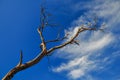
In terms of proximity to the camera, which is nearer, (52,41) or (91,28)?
(52,41)

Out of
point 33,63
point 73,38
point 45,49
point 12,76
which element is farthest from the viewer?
point 73,38

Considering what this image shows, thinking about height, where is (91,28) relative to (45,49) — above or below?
above

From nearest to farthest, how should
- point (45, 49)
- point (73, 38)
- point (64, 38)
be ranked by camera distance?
point (45, 49) → point (73, 38) → point (64, 38)

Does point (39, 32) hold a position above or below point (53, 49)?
above

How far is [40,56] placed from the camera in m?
11.9

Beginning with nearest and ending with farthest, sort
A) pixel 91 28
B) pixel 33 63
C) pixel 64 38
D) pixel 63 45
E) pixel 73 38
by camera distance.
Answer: pixel 33 63 → pixel 63 45 → pixel 73 38 → pixel 64 38 → pixel 91 28

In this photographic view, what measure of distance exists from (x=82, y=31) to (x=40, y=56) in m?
4.33

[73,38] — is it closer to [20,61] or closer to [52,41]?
[52,41]

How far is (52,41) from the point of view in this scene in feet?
45.8

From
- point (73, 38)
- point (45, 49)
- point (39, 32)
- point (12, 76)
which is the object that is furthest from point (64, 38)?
point (12, 76)

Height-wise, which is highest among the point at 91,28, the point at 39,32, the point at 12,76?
the point at 91,28

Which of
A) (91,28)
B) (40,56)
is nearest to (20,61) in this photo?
(40,56)

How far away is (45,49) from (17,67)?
2.02m

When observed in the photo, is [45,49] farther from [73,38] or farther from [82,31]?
[82,31]
